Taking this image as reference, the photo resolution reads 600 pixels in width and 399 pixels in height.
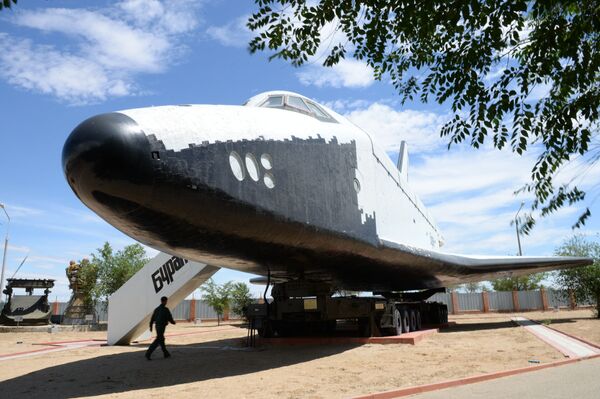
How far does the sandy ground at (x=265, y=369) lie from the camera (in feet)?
19.3

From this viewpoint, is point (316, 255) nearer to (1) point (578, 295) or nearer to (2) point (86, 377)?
(2) point (86, 377)

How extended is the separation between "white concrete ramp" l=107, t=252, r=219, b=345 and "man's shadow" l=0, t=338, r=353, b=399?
6.48 feet

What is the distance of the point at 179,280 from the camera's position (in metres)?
12.1

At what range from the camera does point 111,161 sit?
496 cm

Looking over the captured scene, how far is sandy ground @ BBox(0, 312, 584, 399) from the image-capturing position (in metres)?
5.89

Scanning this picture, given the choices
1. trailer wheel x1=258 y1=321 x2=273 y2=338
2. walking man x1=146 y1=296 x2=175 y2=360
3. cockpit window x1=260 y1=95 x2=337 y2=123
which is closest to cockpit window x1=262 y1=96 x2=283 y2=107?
cockpit window x1=260 y1=95 x2=337 y2=123

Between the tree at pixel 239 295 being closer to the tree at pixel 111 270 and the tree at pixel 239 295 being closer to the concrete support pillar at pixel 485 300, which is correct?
the tree at pixel 111 270

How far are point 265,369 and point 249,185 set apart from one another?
3.09 meters

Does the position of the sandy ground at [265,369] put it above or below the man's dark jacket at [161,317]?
below

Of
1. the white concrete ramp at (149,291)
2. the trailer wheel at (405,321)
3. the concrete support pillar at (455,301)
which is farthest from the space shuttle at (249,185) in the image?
the concrete support pillar at (455,301)

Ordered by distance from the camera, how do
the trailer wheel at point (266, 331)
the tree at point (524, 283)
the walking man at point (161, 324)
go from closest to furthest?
1. the walking man at point (161, 324)
2. the trailer wheel at point (266, 331)
3. the tree at point (524, 283)

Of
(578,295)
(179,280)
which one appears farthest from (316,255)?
(578,295)

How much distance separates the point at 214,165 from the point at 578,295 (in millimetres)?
22162

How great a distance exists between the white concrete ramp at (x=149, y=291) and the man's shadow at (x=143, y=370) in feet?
6.48
